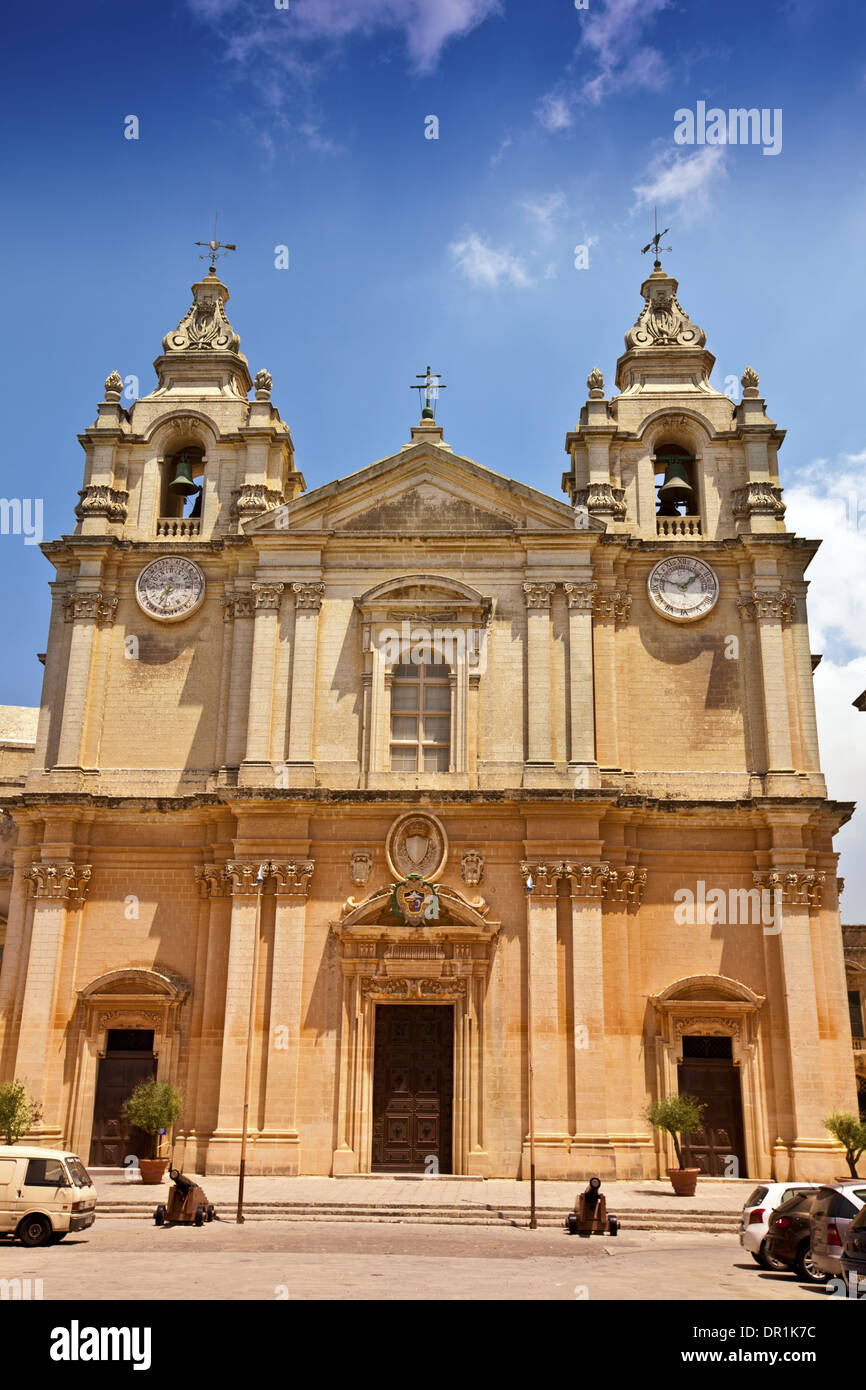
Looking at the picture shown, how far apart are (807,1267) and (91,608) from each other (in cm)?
2283

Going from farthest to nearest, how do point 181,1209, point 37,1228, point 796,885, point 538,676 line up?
point 538,676 < point 796,885 < point 181,1209 < point 37,1228

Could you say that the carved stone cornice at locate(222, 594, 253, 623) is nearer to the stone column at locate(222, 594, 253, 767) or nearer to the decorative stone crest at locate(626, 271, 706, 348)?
the stone column at locate(222, 594, 253, 767)

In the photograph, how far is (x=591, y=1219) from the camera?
67.8 ft

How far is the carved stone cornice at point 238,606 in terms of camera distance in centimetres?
3138

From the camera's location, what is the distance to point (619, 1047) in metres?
27.7

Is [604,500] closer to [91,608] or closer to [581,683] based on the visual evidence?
[581,683]

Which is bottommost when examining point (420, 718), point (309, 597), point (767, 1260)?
point (767, 1260)

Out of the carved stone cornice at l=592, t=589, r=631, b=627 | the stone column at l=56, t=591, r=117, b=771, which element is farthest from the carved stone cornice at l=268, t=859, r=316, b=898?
the carved stone cornice at l=592, t=589, r=631, b=627

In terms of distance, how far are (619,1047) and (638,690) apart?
8.79 metres

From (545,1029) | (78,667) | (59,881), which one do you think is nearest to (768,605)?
(545,1029)

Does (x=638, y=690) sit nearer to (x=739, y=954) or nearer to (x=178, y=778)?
(x=739, y=954)

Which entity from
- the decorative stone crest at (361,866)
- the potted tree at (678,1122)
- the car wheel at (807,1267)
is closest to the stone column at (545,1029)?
the potted tree at (678,1122)

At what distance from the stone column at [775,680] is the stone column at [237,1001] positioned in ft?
41.8

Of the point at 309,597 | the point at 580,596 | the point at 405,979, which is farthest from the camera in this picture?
the point at 309,597
